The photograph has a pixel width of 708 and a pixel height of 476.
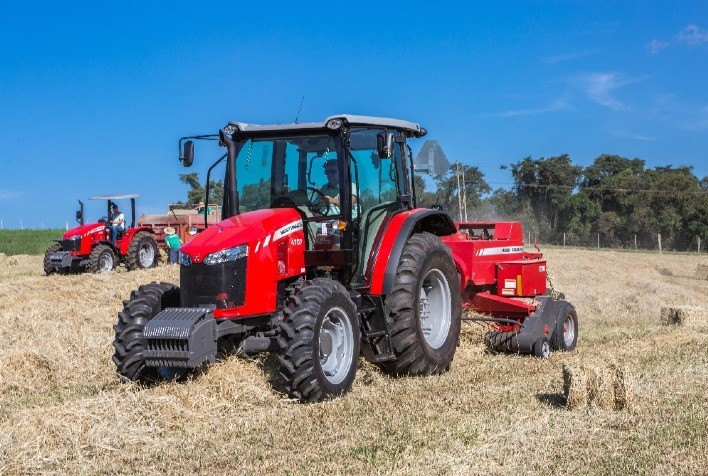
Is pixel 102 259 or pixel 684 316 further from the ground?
pixel 102 259

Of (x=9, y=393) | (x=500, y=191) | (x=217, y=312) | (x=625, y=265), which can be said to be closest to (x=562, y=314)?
(x=217, y=312)

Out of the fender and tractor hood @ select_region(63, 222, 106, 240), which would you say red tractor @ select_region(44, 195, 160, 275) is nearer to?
tractor hood @ select_region(63, 222, 106, 240)

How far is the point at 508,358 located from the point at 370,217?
236cm

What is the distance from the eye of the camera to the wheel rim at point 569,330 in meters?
9.57

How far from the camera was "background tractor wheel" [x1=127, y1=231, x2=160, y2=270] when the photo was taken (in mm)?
19531

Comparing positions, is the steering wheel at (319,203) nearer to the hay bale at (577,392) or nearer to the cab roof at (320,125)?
the cab roof at (320,125)

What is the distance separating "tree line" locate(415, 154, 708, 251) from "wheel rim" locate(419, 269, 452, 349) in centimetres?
3397

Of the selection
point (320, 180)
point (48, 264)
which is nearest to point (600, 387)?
point (320, 180)

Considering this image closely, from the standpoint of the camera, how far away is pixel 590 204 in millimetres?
50969

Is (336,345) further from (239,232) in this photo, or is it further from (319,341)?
(239,232)

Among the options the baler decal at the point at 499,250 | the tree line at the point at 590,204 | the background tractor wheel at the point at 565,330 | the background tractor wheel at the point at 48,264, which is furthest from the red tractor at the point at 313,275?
the tree line at the point at 590,204

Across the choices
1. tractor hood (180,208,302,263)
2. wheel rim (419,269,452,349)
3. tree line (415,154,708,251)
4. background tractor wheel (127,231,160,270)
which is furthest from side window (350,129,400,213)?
tree line (415,154,708,251)

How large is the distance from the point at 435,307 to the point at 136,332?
3.05 metres

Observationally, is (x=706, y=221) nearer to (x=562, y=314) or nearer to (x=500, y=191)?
(x=500, y=191)
